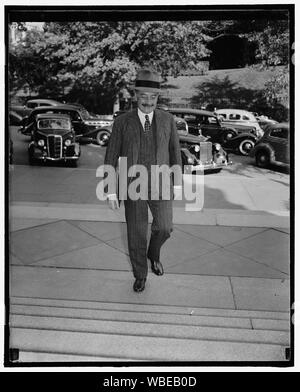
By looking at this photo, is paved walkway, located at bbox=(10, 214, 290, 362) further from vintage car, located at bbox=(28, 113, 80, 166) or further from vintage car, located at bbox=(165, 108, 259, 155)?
vintage car, located at bbox=(28, 113, 80, 166)

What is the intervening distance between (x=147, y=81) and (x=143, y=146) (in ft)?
1.85

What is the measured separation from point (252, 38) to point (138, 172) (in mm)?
2647

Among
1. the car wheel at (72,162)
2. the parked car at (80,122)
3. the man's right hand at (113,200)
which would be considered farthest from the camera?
the car wheel at (72,162)

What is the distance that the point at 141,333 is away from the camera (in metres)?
3.35

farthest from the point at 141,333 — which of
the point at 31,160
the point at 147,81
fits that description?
the point at 31,160

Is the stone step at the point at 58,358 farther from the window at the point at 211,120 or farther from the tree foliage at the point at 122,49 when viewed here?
the window at the point at 211,120

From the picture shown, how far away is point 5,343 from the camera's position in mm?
3250

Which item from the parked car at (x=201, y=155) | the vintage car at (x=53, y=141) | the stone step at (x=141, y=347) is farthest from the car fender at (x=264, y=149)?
the stone step at (x=141, y=347)

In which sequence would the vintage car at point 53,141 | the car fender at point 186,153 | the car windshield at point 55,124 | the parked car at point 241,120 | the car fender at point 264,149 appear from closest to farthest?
the parked car at point 241,120
the car fender at point 186,153
the car fender at point 264,149
the vintage car at point 53,141
the car windshield at point 55,124

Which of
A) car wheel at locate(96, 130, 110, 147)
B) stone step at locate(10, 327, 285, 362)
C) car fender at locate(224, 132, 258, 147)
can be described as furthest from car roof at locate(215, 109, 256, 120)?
stone step at locate(10, 327, 285, 362)

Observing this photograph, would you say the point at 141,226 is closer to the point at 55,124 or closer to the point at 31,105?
the point at 31,105

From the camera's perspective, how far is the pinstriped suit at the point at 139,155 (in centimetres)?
379
